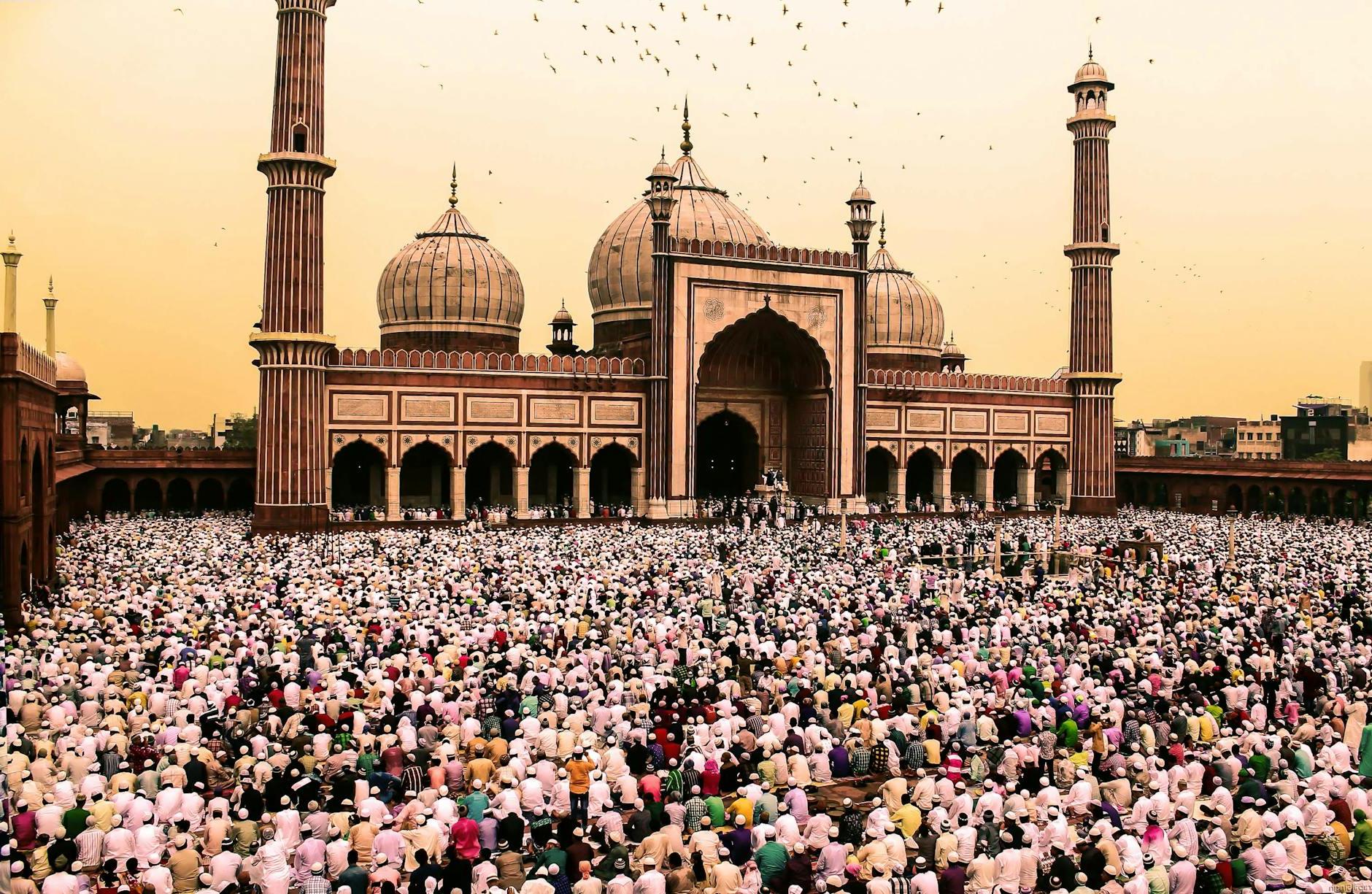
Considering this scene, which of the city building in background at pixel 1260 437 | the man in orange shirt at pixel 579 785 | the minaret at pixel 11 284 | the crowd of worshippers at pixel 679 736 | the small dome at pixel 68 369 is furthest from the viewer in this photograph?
the city building in background at pixel 1260 437

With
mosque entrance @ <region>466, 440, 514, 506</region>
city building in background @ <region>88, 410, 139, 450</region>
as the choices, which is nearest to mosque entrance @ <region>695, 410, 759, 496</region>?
mosque entrance @ <region>466, 440, 514, 506</region>

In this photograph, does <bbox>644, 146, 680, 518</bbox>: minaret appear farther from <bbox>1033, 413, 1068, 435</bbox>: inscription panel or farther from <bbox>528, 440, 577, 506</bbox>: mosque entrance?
<bbox>1033, 413, 1068, 435</bbox>: inscription panel

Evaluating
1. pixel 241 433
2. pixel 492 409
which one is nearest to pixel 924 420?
pixel 492 409

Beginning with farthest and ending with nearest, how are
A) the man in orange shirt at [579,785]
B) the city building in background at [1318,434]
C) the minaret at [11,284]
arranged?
the city building in background at [1318,434] → the minaret at [11,284] → the man in orange shirt at [579,785]

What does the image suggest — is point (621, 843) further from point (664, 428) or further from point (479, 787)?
point (664, 428)

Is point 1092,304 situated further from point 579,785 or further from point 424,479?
point 579,785

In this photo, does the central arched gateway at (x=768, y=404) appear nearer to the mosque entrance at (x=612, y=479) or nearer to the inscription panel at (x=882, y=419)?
the inscription panel at (x=882, y=419)

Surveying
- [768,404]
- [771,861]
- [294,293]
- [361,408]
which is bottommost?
[771,861]

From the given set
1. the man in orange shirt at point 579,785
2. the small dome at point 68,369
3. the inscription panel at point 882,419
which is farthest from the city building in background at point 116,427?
the man in orange shirt at point 579,785
